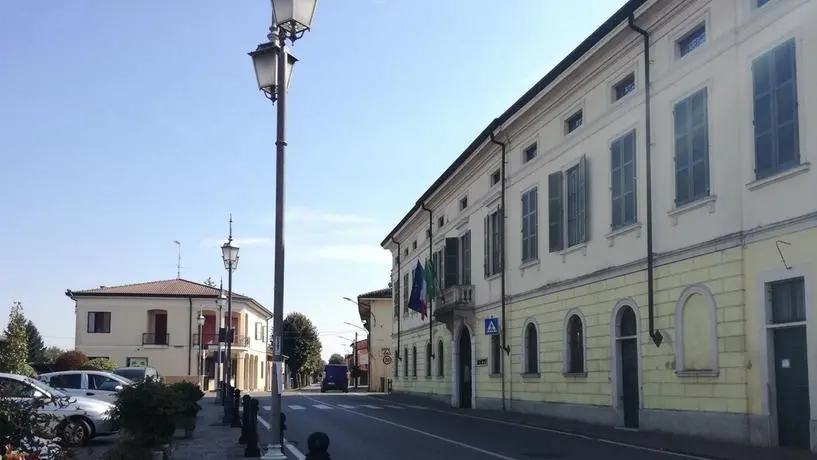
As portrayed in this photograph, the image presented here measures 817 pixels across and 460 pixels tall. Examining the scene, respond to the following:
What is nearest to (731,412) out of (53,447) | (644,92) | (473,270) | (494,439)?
(494,439)

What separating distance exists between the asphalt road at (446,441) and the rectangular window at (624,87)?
836cm

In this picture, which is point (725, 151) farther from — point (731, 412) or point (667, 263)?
point (731, 412)

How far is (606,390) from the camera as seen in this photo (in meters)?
21.2

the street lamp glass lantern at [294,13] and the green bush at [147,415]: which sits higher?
the street lamp glass lantern at [294,13]

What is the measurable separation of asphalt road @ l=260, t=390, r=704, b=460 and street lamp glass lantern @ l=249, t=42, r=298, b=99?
257 inches

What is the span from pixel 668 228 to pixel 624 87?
172 inches

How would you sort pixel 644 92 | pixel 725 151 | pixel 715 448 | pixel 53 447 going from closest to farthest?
1. pixel 53 447
2. pixel 715 448
3. pixel 725 151
4. pixel 644 92

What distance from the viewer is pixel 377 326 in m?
68.9

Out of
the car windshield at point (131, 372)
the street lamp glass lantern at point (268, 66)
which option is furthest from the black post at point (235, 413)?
the street lamp glass lantern at point (268, 66)

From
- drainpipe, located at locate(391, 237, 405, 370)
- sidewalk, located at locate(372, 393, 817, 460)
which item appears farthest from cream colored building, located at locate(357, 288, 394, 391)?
sidewalk, located at locate(372, 393, 817, 460)

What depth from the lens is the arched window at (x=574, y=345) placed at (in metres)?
23.4

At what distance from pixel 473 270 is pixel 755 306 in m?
19.1

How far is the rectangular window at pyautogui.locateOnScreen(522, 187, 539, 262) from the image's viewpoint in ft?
86.6

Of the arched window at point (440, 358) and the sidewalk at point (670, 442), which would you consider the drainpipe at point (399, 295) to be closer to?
the arched window at point (440, 358)
